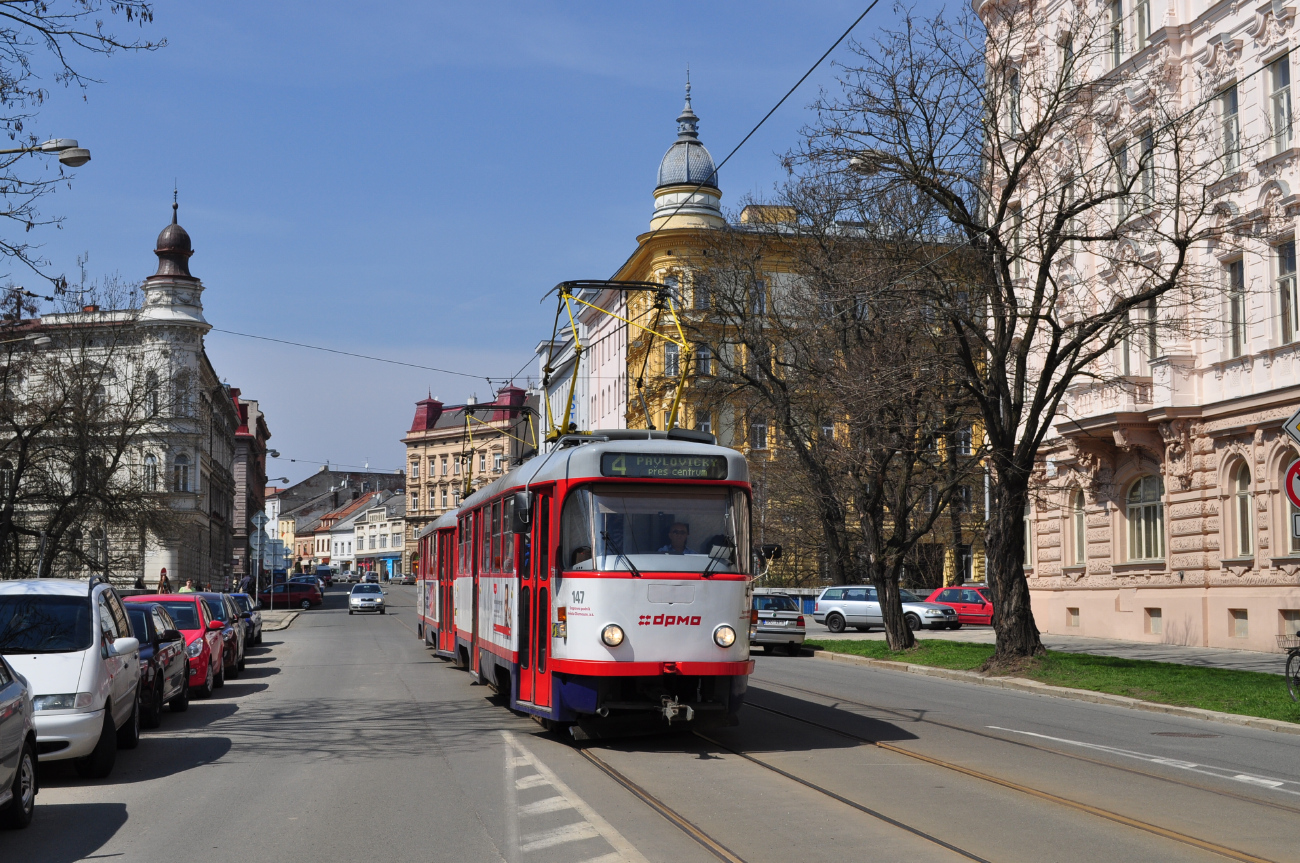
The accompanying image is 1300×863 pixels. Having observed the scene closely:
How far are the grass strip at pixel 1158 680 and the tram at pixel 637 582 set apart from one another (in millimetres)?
7823

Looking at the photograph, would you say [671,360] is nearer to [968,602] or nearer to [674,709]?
[968,602]

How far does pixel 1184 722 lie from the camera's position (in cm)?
1709

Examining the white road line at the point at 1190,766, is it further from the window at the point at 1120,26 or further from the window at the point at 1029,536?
the window at the point at 1029,536

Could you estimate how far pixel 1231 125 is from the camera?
29.6 m

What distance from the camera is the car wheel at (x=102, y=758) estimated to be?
1150 centimetres

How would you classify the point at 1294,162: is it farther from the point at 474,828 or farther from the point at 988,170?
the point at 474,828

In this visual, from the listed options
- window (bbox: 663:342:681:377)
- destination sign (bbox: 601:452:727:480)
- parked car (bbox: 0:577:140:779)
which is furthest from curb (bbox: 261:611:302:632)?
destination sign (bbox: 601:452:727:480)

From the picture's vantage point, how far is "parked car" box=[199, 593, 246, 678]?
78.2 feet

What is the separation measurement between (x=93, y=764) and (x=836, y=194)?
20.3 metres

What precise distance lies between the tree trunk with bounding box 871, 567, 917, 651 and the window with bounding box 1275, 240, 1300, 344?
9581 millimetres

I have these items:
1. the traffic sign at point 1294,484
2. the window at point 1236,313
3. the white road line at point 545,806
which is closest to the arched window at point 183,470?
the window at point 1236,313

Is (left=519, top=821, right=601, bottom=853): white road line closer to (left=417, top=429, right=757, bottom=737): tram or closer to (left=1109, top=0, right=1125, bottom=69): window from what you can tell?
(left=417, top=429, right=757, bottom=737): tram

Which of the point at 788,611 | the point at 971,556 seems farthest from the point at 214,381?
the point at 788,611

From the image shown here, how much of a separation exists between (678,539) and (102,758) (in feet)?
Answer: 18.3
